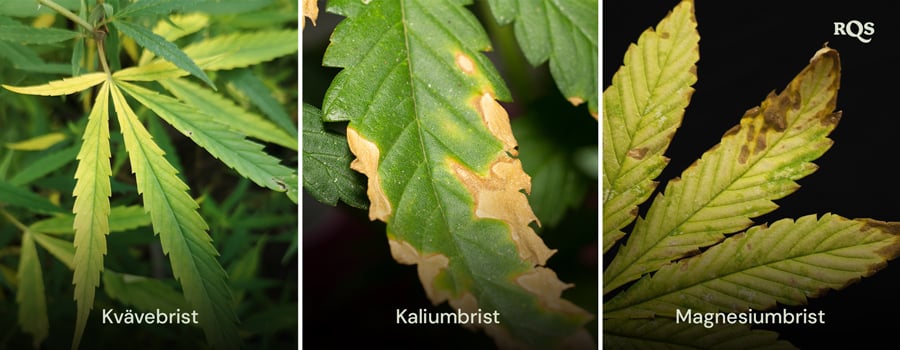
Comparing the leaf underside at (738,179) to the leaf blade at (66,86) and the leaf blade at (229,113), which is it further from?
the leaf blade at (66,86)

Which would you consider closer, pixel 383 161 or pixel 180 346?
pixel 383 161

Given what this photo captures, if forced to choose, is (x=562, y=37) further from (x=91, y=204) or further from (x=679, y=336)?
(x=91, y=204)

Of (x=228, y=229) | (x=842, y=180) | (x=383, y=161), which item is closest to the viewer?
(x=383, y=161)

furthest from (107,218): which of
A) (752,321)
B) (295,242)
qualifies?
(752,321)

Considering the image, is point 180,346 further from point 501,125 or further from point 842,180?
point 842,180

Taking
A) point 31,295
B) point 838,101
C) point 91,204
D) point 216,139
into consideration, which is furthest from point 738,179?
point 31,295
